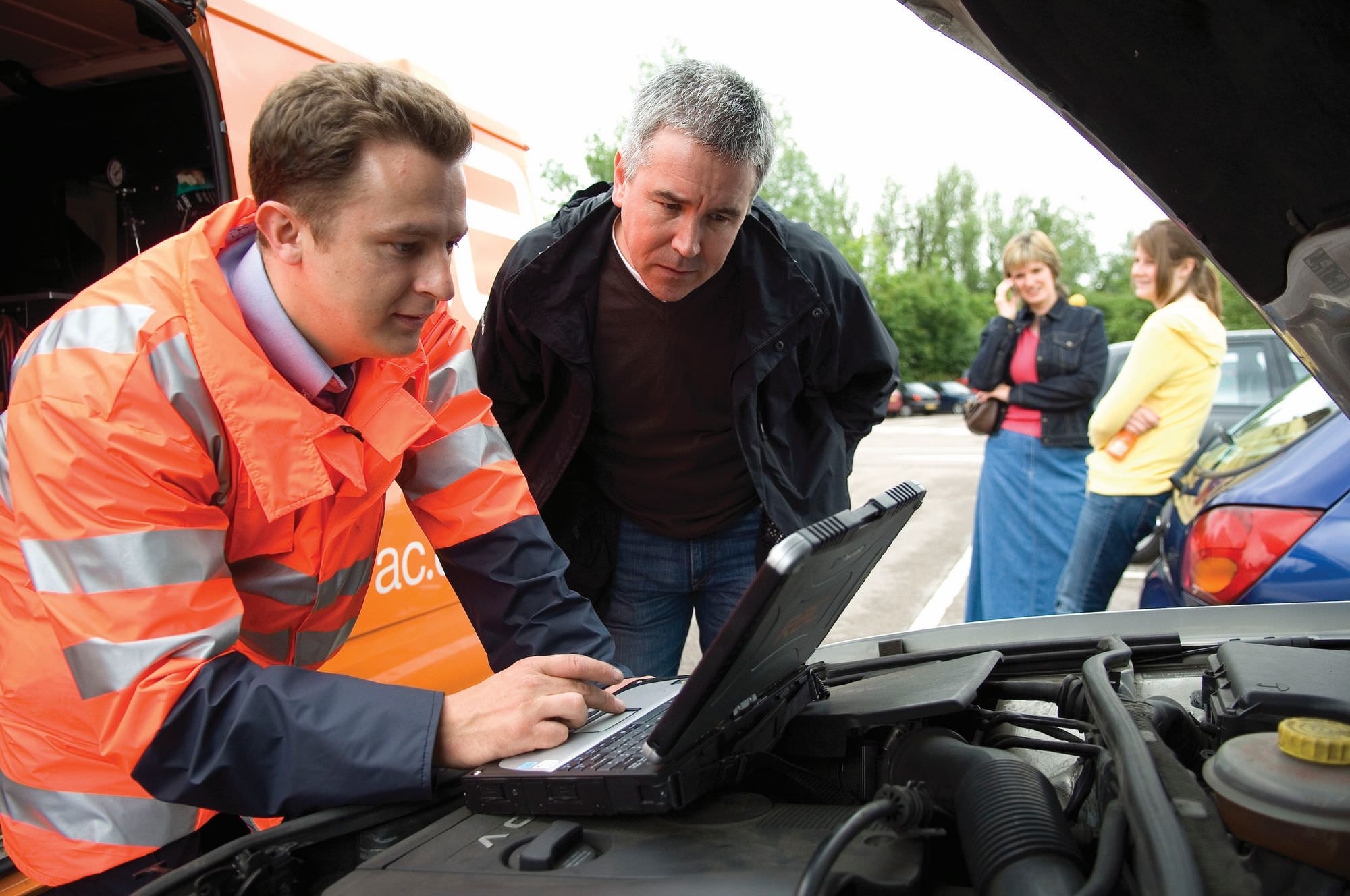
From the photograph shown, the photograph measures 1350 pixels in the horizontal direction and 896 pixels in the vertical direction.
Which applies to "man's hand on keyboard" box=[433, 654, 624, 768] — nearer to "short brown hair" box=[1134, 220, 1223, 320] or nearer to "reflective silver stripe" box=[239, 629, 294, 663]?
"reflective silver stripe" box=[239, 629, 294, 663]

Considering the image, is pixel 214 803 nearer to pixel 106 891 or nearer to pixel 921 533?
pixel 106 891

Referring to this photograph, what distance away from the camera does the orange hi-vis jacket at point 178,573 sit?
1107 mm

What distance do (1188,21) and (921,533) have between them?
7838 mm

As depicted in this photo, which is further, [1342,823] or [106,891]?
[106,891]

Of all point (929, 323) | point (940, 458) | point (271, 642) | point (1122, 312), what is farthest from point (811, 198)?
point (271, 642)

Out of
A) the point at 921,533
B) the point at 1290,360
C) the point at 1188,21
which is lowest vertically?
the point at 921,533

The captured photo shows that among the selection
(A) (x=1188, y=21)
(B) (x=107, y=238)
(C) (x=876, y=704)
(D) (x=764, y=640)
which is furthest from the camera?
(B) (x=107, y=238)

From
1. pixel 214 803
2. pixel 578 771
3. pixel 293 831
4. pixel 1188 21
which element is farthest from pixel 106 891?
pixel 1188 21

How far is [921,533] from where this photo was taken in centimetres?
848

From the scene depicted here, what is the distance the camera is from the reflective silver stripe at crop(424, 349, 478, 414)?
170 centimetres

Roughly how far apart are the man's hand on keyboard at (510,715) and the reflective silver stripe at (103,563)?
37cm

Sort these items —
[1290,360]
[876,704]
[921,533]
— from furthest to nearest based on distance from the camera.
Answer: [921,533] → [1290,360] → [876,704]

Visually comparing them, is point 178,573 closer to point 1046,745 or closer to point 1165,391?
point 1046,745

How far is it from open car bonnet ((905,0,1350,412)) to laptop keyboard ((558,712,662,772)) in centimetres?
84
